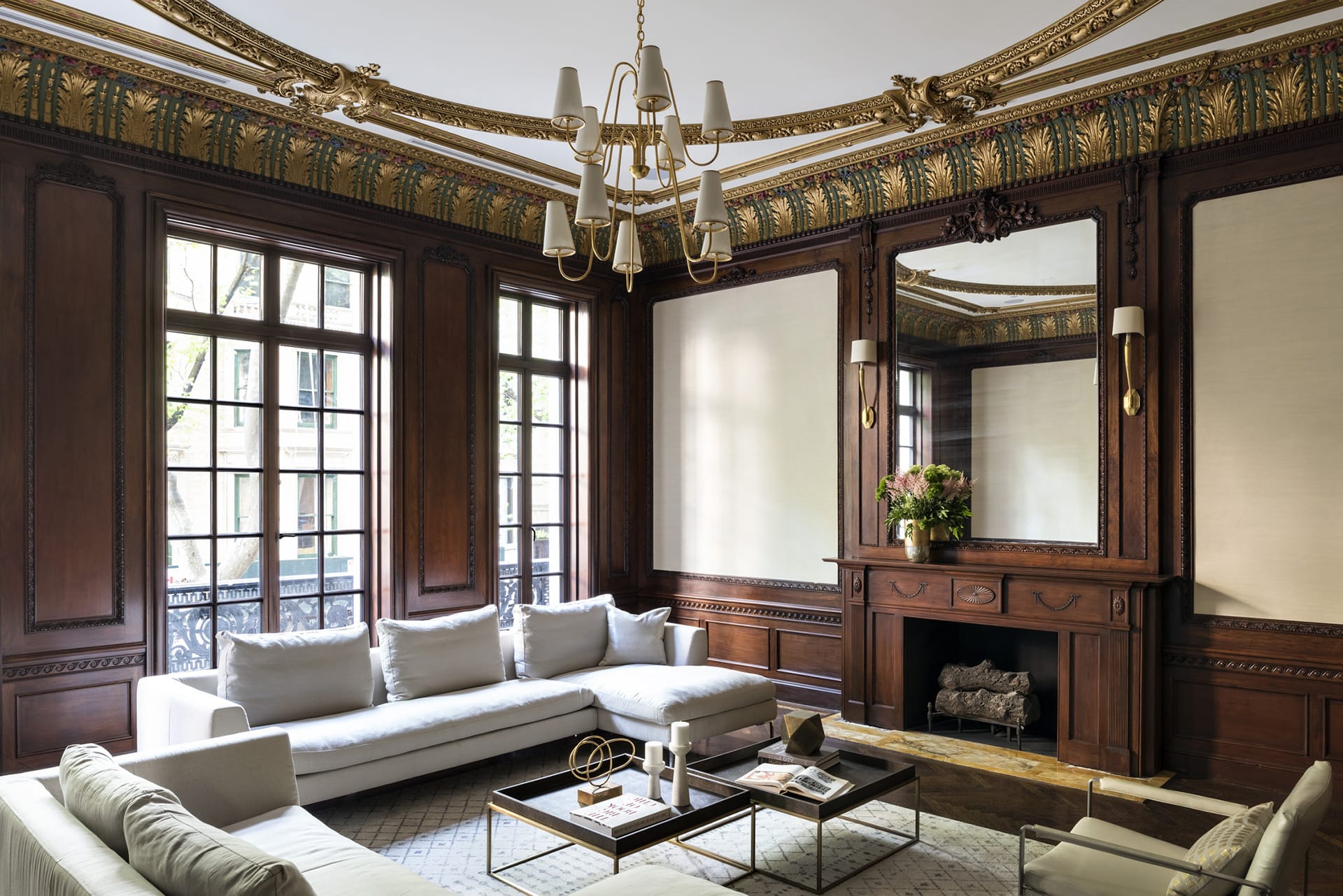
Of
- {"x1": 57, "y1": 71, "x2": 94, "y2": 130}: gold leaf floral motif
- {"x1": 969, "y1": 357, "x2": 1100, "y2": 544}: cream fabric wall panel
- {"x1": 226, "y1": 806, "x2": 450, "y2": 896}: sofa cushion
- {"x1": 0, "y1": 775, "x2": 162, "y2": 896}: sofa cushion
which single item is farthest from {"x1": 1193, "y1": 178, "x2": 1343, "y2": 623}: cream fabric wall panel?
{"x1": 57, "y1": 71, "x2": 94, "y2": 130}: gold leaf floral motif

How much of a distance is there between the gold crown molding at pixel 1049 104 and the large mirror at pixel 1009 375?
0.66 meters

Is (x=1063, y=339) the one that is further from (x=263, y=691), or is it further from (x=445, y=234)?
(x=263, y=691)

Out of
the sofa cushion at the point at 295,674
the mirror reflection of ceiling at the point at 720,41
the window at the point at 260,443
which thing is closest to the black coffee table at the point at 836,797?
the sofa cushion at the point at 295,674

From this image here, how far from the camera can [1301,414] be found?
15.0ft

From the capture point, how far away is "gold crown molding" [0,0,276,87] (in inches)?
155

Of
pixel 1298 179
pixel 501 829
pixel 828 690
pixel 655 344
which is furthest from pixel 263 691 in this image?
pixel 1298 179

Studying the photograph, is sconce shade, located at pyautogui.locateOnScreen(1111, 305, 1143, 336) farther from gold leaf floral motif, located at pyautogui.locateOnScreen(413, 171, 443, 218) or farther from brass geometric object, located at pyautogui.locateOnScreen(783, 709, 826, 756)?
gold leaf floral motif, located at pyautogui.locateOnScreen(413, 171, 443, 218)

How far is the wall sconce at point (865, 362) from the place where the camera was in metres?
5.96

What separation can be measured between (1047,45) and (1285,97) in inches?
49.8

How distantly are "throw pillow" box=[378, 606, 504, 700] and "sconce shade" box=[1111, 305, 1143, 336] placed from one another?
12.2 feet

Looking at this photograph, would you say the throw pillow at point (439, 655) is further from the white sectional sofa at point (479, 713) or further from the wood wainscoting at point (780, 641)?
the wood wainscoting at point (780, 641)

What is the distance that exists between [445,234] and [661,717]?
11.1 feet

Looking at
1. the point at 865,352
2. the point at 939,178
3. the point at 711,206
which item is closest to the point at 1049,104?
the point at 939,178

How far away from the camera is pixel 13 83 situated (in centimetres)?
433
